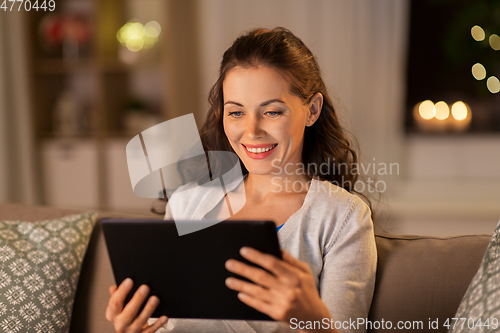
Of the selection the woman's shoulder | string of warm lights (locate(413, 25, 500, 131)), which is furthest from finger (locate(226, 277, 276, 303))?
string of warm lights (locate(413, 25, 500, 131))

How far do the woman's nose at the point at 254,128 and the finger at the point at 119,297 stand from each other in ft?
1.28

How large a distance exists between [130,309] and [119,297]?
3 centimetres

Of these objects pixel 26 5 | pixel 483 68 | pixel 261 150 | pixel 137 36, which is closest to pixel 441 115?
pixel 483 68

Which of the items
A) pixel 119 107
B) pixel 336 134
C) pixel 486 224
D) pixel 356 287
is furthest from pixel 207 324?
pixel 119 107

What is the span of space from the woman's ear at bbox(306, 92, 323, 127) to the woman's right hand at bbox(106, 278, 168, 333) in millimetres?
536

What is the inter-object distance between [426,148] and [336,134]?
2172 mm

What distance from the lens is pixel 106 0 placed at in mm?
3273

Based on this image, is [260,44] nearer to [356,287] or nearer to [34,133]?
[356,287]

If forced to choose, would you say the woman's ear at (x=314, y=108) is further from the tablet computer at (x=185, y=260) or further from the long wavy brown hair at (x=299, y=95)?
the tablet computer at (x=185, y=260)

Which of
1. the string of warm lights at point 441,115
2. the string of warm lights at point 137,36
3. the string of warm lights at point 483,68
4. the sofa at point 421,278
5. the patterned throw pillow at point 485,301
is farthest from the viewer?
the string of warm lights at point 137,36

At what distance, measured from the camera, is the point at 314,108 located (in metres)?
1.11

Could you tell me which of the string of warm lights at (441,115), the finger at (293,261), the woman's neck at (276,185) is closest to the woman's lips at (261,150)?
the woman's neck at (276,185)

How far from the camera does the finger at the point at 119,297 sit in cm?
84

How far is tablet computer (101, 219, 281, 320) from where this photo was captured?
2.50 feet
